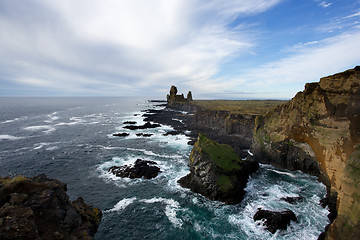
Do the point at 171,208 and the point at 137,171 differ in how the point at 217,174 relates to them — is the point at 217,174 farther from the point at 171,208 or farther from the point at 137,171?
the point at 137,171

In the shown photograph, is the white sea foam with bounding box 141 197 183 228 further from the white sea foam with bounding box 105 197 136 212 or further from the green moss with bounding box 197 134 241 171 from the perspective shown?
the green moss with bounding box 197 134 241 171

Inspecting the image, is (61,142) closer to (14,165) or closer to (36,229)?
(14,165)

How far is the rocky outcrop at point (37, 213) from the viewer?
8781 millimetres

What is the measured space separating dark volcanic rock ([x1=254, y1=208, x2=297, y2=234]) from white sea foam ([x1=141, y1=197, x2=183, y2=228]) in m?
8.98

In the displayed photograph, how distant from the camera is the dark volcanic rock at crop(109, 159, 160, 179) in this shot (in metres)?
30.8

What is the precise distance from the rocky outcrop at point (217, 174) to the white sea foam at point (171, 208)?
13.9ft

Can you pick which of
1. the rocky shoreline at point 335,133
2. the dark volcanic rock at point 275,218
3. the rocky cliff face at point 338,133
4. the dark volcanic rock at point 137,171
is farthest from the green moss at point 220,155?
the rocky cliff face at point 338,133

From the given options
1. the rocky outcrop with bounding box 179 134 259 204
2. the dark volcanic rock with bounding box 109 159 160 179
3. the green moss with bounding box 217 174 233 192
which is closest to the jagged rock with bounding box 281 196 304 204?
the rocky outcrop with bounding box 179 134 259 204

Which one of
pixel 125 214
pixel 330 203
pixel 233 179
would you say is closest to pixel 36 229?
pixel 125 214

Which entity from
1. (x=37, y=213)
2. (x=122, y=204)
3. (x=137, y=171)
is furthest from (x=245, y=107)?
(x=37, y=213)

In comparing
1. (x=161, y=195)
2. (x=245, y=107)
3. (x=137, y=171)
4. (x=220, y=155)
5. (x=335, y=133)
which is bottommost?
(x=161, y=195)

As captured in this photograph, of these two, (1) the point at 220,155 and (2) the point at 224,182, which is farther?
(1) the point at 220,155

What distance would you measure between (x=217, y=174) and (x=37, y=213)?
20.3m

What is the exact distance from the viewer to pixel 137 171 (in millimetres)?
31266
